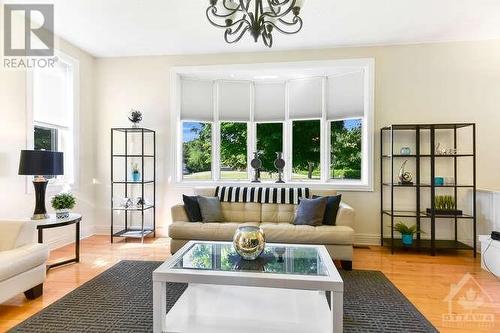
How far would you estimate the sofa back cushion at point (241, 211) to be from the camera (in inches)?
151

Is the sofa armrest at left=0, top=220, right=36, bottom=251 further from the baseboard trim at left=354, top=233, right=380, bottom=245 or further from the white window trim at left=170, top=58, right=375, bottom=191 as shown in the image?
the baseboard trim at left=354, top=233, right=380, bottom=245

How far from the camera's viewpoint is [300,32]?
12.4 ft

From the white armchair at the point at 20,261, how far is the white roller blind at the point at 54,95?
1759 millimetres

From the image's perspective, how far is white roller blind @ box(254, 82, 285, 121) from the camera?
473 cm

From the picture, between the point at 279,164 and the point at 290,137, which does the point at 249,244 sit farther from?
the point at 290,137

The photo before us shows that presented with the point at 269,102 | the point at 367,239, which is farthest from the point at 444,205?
the point at 269,102

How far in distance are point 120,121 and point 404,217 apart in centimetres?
462

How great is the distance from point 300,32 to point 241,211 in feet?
8.33

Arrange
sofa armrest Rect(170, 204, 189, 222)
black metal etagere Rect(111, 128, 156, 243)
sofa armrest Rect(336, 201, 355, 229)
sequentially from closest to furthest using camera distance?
sofa armrest Rect(336, 201, 355, 229)
sofa armrest Rect(170, 204, 189, 222)
black metal etagere Rect(111, 128, 156, 243)

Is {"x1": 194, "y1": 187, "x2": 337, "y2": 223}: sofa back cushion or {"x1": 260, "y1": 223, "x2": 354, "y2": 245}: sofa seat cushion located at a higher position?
{"x1": 194, "y1": 187, "x2": 337, "y2": 223}: sofa back cushion

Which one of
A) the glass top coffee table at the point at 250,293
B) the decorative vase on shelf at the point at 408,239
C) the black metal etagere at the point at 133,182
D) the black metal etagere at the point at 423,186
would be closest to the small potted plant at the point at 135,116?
the black metal etagere at the point at 133,182

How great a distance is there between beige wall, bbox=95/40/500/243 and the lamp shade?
168 centimetres

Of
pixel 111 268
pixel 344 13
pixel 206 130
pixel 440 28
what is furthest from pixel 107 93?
pixel 440 28

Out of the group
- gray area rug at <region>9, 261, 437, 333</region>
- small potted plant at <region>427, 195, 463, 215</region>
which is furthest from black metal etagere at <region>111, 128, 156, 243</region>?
small potted plant at <region>427, 195, 463, 215</region>
